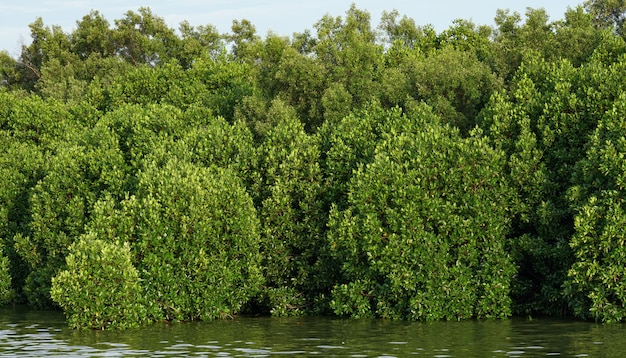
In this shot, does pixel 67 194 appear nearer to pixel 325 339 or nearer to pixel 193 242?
pixel 193 242

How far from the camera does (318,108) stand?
52.7 metres

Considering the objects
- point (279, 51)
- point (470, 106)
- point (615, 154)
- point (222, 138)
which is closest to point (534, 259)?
point (615, 154)

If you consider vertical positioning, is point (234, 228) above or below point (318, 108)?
below

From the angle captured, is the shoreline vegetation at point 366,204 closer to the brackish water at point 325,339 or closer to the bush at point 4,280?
the bush at point 4,280

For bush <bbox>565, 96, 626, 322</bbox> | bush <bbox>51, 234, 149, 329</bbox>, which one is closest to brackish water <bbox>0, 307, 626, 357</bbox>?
bush <bbox>51, 234, 149, 329</bbox>

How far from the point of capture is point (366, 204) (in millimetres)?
38406

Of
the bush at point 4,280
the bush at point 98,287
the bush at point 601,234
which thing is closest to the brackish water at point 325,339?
the bush at point 98,287

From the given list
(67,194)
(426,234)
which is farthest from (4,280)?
(426,234)

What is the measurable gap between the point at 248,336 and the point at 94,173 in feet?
47.1

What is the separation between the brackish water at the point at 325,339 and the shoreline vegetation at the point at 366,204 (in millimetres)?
1364

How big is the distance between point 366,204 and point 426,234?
254cm

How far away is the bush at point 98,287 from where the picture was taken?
3597 cm

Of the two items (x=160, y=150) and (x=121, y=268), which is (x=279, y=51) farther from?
(x=121, y=268)

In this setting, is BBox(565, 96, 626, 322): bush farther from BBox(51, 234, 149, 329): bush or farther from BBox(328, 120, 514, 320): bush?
BBox(51, 234, 149, 329): bush
